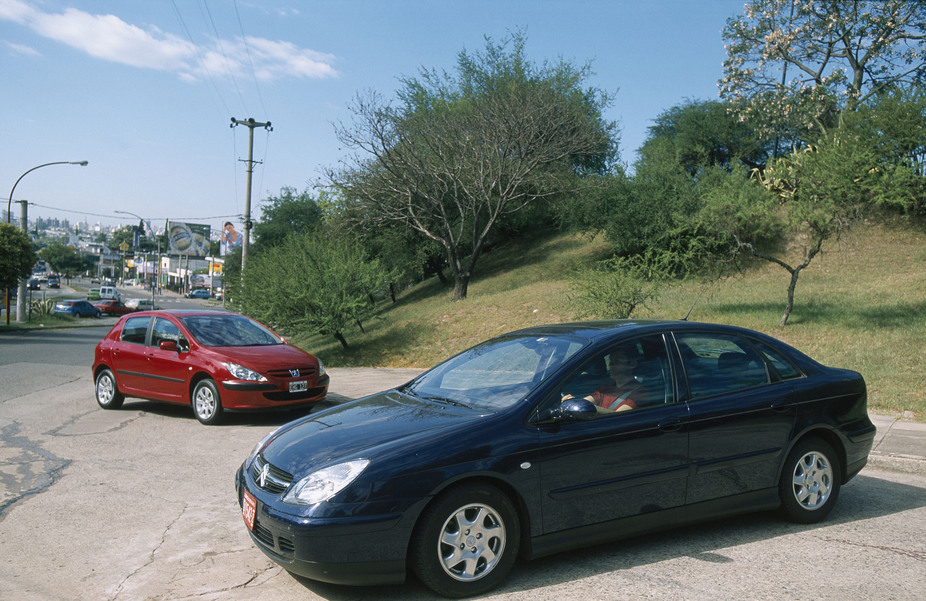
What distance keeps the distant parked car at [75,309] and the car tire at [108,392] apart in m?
42.2

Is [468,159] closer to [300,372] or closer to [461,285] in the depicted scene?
[461,285]

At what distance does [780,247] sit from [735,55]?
1095 centimetres

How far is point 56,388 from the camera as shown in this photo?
13516 mm

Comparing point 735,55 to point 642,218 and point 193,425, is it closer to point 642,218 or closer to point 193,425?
point 642,218

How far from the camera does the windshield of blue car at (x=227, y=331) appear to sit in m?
10.1

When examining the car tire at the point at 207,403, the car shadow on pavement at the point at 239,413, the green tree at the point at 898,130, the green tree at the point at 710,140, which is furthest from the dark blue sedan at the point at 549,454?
the green tree at the point at 710,140

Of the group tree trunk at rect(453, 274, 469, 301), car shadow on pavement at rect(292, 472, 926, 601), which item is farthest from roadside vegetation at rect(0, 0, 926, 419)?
car shadow on pavement at rect(292, 472, 926, 601)

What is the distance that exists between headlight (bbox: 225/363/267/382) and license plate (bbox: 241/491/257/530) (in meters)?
5.27

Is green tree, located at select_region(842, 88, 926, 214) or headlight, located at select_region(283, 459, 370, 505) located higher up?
green tree, located at select_region(842, 88, 926, 214)

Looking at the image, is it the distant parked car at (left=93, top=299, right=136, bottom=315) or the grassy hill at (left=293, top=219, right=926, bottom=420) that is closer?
the grassy hill at (left=293, top=219, right=926, bottom=420)

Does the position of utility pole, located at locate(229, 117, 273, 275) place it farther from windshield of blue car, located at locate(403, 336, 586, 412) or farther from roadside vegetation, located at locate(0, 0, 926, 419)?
windshield of blue car, located at locate(403, 336, 586, 412)

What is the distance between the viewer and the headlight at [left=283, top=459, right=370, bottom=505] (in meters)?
3.60

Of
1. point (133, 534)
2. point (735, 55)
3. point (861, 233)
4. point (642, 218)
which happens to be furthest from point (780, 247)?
point (133, 534)

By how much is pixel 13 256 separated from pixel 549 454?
34.2 meters
